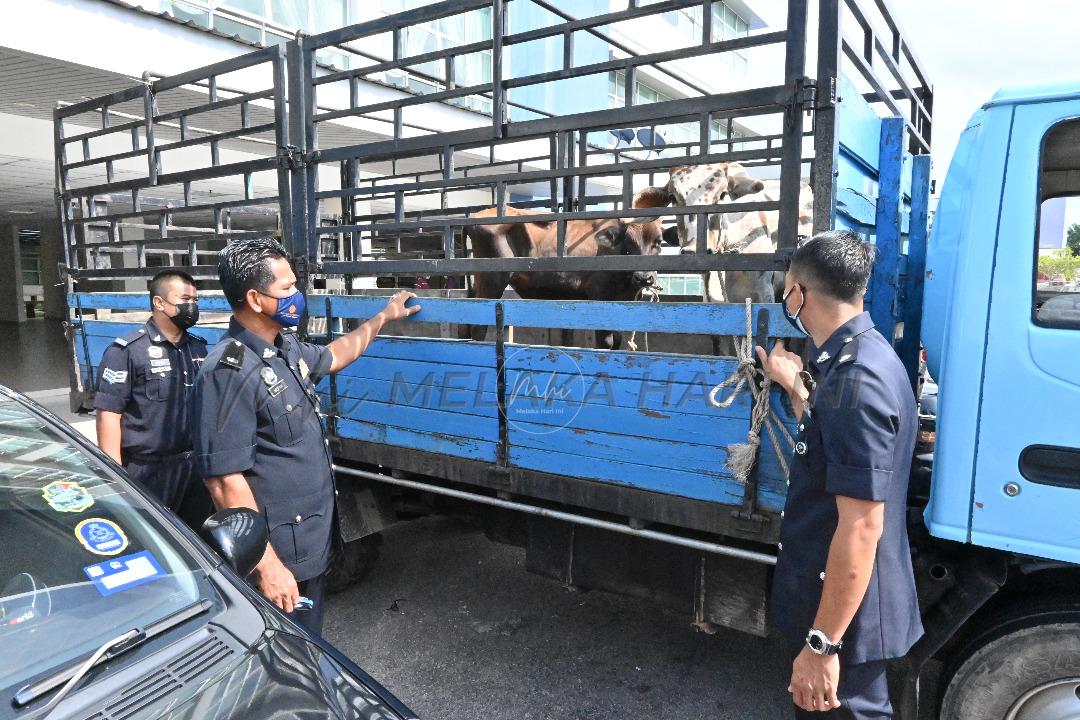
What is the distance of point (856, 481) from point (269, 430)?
5.33 feet

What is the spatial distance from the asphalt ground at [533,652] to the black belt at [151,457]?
1.10 m

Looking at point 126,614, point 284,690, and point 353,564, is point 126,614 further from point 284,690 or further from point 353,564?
point 353,564

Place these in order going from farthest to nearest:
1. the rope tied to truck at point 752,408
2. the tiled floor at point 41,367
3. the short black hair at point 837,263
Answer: the tiled floor at point 41,367 < the rope tied to truck at point 752,408 < the short black hair at point 837,263

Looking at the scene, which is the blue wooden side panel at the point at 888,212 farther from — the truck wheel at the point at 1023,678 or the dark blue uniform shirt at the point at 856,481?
the truck wheel at the point at 1023,678

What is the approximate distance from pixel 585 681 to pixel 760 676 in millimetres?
753

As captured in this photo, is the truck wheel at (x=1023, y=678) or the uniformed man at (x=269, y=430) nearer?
the truck wheel at (x=1023, y=678)

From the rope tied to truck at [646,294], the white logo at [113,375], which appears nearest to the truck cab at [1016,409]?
the rope tied to truck at [646,294]

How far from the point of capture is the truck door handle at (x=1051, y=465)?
69.4 inches

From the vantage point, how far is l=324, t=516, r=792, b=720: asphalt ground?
2.80 meters

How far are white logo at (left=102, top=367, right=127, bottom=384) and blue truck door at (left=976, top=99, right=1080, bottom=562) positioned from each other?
3.20 metres

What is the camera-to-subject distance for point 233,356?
206 centimetres

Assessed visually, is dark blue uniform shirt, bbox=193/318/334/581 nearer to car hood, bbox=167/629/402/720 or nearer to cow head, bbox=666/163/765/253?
car hood, bbox=167/629/402/720

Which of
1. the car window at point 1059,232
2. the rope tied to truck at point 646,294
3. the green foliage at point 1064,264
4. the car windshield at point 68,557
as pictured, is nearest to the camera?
the car windshield at point 68,557

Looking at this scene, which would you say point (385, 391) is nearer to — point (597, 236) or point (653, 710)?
point (653, 710)
